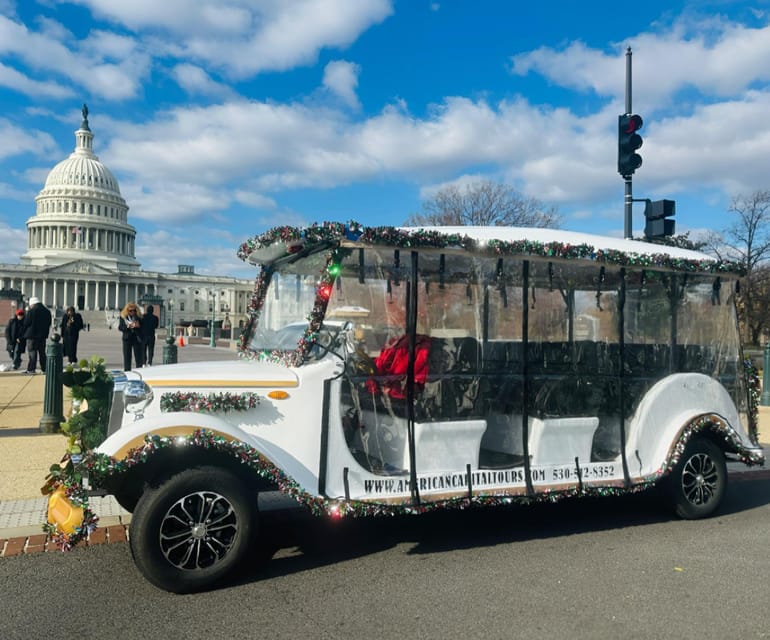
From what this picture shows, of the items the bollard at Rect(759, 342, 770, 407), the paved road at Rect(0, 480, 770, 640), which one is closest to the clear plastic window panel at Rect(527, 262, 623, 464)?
the paved road at Rect(0, 480, 770, 640)

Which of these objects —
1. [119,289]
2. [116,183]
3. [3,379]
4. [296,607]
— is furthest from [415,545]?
[116,183]

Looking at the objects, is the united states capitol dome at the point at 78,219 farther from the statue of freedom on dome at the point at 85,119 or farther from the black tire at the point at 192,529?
the black tire at the point at 192,529

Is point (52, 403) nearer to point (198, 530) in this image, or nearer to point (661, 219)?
point (198, 530)

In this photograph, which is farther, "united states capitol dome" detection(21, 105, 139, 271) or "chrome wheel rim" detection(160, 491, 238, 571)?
"united states capitol dome" detection(21, 105, 139, 271)

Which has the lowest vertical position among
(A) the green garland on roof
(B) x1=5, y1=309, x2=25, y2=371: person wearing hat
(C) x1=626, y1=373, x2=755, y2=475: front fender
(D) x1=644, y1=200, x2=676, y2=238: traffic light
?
(C) x1=626, y1=373, x2=755, y2=475: front fender

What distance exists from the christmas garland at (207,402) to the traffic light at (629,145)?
8.17 meters

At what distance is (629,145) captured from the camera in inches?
423

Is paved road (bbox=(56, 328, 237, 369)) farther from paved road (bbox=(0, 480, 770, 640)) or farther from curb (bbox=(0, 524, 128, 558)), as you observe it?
paved road (bbox=(0, 480, 770, 640))

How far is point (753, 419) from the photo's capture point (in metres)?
6.73

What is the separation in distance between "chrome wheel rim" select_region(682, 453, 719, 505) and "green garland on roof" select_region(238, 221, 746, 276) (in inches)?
67.9

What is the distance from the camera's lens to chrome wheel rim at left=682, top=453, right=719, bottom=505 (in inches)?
243

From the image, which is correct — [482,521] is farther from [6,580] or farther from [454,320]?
[6,580]

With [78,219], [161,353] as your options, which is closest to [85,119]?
[78,219]

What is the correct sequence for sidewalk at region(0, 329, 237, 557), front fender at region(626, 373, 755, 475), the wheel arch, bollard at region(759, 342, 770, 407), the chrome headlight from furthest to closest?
bollard at region(759, 342, 770, 407) < front fender at region(626, 373, 755, 475) < sidewalk at region(0, 329, 237, 557) < the chrome headlight < the wheel arch
